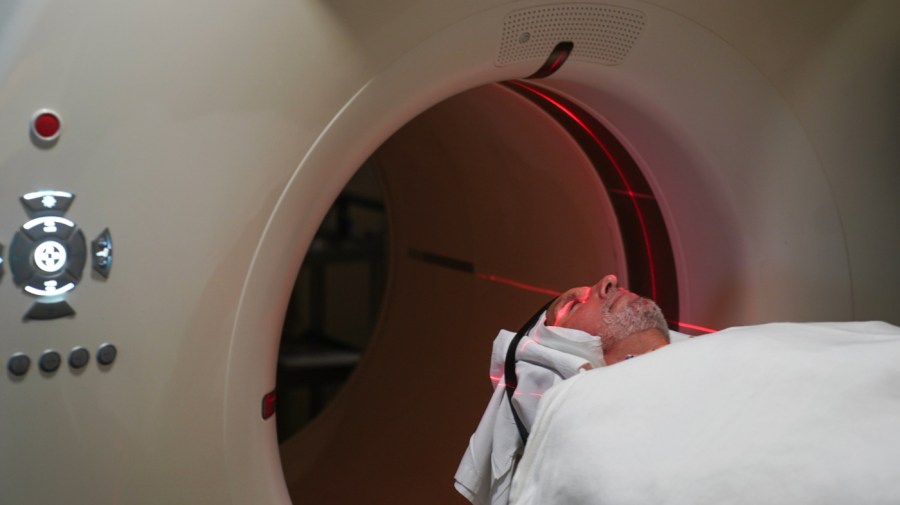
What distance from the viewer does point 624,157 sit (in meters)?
2.11

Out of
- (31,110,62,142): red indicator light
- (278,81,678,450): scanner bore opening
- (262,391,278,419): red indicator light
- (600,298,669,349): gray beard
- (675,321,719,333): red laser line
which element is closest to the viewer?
(31,110,62,142): red indicator light

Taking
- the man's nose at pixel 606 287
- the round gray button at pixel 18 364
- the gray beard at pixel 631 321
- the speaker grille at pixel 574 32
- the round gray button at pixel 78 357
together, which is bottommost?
the round gray button at pixel 18 364

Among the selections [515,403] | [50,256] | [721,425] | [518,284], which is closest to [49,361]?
[50,256]

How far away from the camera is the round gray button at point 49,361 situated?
1.31 m

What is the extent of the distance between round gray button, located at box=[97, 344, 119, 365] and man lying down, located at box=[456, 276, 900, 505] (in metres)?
0.63

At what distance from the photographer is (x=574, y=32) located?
1669 millimetres

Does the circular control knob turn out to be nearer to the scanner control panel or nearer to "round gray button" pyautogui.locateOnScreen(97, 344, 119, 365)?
the scanner control panel

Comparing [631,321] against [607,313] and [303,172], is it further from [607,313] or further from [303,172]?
[303,172]

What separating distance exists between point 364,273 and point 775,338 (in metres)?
4.30

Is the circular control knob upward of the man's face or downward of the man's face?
downward

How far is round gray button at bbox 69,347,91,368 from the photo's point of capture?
1.33 metres

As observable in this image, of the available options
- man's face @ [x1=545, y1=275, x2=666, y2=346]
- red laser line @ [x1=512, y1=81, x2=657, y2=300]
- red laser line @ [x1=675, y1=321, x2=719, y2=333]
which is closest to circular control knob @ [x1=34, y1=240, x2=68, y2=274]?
man's face @ [x1=545, y1=275, x2=666, y2=346]

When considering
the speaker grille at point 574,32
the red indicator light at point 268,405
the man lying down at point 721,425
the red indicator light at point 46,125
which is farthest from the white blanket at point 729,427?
the red indicator light at point 46,125

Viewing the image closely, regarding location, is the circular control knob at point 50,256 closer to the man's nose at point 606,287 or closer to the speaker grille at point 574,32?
the speaker grille at point 574,32
